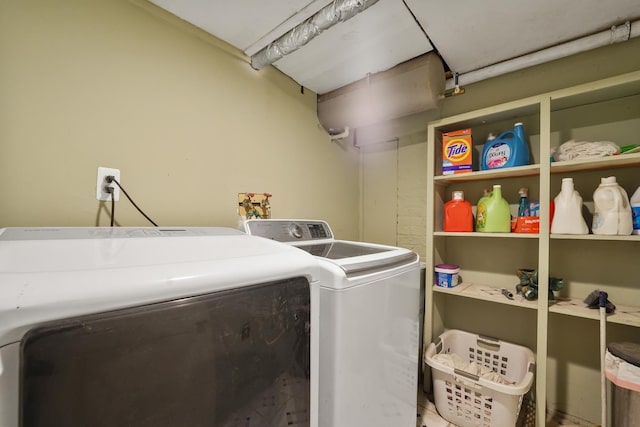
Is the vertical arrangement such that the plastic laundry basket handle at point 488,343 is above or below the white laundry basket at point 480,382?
above

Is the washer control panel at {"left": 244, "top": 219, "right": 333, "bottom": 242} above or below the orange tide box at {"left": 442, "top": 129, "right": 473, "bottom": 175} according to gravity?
below

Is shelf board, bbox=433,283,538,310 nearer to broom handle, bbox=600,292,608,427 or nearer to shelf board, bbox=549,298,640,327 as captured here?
shelf board, bbox=549,298,640,327

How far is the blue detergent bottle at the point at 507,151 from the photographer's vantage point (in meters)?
1.63

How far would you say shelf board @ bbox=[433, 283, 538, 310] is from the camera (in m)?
1.54

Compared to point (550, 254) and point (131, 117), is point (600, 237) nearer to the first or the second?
point (550, 254)

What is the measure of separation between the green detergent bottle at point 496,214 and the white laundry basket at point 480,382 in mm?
787

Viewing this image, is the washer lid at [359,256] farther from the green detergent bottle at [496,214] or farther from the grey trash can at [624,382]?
the grey trash can at [624,382]

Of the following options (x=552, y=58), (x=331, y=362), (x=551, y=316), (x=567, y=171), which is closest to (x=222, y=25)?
(x=331, y=362)

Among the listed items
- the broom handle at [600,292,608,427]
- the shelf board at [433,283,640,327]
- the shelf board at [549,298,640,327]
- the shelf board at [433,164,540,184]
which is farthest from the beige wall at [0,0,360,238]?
the broom handle at [600,292,608,427]

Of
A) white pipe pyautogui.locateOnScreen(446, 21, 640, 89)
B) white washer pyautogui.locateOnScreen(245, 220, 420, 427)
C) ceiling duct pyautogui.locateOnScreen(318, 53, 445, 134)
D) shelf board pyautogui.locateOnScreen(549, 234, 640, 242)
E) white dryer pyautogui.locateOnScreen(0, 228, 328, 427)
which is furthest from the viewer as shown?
ceiling duct pyautogui.locateOnScreen(318, 53, 445, 134)

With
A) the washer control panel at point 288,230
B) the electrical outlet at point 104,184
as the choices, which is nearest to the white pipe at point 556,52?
the washer control panel at point 288,230

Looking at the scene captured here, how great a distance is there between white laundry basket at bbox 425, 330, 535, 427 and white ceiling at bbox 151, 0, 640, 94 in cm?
190

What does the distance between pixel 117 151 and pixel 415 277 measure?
4.90ft

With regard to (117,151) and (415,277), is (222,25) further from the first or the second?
(415,277)
